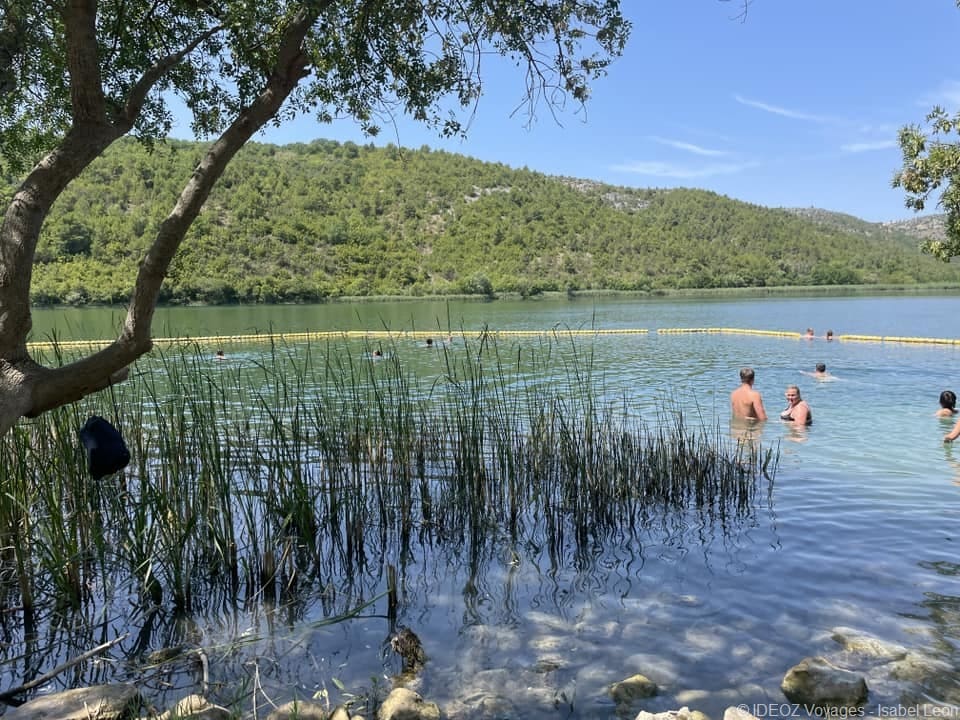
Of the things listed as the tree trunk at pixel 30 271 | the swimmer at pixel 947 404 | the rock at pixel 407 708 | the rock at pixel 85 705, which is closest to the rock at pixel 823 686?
the rock at pixel 407 708

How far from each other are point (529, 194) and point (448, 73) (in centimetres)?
12865

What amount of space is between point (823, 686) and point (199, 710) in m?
2.84

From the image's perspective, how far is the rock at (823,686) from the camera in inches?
126

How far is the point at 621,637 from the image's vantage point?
3977mm

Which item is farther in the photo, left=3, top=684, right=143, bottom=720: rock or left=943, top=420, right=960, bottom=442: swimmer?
left=943, top=420, right=960, bottom=442: swimmer

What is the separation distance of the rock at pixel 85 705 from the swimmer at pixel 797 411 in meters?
9.79

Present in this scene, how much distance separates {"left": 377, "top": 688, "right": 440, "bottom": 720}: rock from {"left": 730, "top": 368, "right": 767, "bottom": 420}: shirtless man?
8.45 m

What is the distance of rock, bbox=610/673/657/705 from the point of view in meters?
3.34

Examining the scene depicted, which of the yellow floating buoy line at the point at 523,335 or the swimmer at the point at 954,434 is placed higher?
the yellow floating buoy line at the point at 523,335

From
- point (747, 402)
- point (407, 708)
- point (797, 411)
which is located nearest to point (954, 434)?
point (797, 411)

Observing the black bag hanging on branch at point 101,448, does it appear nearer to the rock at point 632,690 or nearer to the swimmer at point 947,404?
the rock at point 632,690

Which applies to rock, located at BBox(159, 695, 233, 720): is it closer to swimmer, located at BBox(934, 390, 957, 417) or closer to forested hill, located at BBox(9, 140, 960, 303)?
swimmer, located at BBox(934, 390, 957, 417)

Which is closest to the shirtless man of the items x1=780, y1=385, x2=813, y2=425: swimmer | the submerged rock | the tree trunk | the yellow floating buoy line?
x1=780, y1=385, x2=813, y2=425: swimmer

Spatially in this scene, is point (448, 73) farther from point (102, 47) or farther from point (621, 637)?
point (621, 637)
